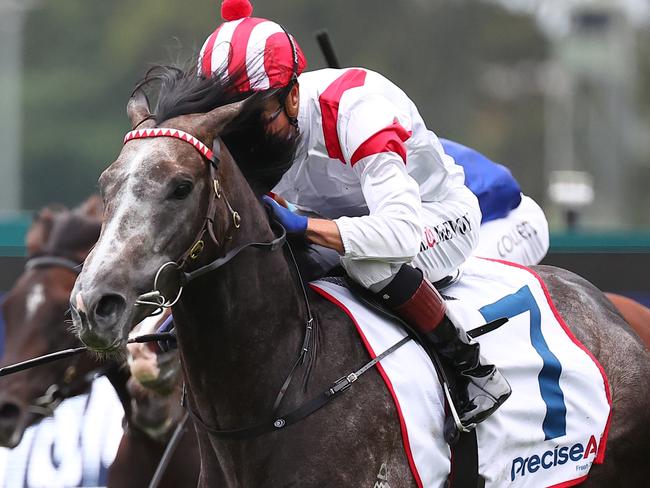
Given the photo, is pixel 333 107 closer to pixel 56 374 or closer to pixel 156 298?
pixel 156 298

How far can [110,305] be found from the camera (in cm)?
298

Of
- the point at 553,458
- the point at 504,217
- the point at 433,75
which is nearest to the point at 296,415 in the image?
the point at 553,458

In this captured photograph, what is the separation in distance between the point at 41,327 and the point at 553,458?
7.08 ft

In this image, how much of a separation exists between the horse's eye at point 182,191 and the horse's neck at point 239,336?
270 millimetres

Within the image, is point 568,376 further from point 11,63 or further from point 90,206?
point 11,63

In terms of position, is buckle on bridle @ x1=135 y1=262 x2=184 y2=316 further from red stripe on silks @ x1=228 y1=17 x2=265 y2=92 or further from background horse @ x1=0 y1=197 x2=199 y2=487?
background horse @ x1=0 y1=197 x2=199 y2=487

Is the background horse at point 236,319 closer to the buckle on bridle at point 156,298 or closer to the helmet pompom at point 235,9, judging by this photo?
the buckle on bridle at point 156,298

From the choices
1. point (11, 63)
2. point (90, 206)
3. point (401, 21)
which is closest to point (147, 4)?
point (401, 21)

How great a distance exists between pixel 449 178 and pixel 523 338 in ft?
1.94

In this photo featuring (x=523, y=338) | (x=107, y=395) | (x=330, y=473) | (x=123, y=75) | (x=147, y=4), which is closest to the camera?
(x=330, y=473)

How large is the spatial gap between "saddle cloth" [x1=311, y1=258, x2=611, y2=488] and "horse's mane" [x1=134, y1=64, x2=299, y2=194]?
0.38 metres

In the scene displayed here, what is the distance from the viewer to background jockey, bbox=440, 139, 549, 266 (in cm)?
507

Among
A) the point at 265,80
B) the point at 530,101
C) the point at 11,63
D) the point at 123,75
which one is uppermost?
the point at 265,80

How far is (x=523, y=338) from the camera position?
4.07 m
